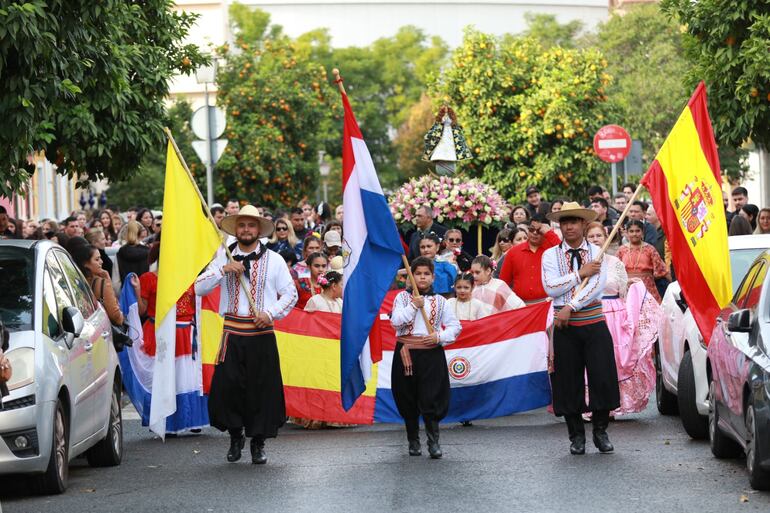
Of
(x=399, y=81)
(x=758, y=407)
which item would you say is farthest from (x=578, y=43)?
(x=758, y=407)

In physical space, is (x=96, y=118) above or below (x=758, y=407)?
above

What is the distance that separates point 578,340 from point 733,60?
28.5 feet

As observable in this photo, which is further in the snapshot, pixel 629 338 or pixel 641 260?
pixel 641 260

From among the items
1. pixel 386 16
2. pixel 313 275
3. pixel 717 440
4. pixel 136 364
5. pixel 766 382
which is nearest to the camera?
pixel 766 382

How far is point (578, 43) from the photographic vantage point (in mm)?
69625

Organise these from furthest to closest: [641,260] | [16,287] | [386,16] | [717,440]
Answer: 1. [386,16]
2. [641,260]
3. [717,440]
4. [16,287]

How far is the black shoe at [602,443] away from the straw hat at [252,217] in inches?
117

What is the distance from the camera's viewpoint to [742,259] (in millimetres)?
14031

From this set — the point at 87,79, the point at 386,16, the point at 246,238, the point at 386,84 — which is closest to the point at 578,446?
the point at 246,238

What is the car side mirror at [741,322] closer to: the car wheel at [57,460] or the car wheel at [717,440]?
the car wheel at [717,440]

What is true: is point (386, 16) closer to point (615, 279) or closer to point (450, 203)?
point (450, 203)

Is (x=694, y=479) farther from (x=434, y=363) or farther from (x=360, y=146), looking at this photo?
(x=360, y=146)

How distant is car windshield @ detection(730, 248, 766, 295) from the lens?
45.6ft

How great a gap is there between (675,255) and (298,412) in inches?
157
